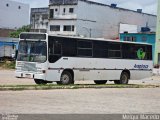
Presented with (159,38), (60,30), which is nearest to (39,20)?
(60,30)

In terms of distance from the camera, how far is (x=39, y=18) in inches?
4350

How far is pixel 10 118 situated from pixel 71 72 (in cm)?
1560

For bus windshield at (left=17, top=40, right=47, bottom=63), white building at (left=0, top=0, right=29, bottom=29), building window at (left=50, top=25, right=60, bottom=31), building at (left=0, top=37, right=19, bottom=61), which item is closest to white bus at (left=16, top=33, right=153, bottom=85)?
bus windshield at (left=17, top=40, right=47, bottom=63)

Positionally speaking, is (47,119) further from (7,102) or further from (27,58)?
(27,58)

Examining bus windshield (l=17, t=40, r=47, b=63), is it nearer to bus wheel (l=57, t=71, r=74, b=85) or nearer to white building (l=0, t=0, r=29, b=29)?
bus wheel (l=57, t=71, r=74, b=85)

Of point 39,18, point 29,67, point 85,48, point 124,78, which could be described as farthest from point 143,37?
point 29,67

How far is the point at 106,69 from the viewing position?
29.8 metres

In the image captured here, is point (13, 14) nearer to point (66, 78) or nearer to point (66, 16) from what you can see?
point (66, 16)

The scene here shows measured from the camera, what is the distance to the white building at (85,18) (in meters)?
84.9

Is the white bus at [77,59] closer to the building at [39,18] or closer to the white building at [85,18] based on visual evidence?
the white building at [85,18]

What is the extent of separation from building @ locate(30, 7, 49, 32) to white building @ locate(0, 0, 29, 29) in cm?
226

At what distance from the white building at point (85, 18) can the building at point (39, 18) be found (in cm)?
1886

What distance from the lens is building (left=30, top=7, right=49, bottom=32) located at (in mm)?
108500

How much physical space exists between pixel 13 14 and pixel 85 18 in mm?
26941
